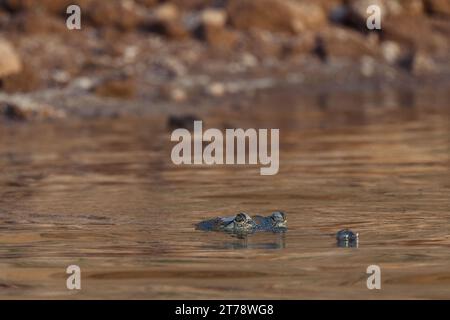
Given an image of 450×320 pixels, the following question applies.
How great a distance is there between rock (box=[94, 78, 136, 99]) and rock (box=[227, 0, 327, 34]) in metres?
5.03

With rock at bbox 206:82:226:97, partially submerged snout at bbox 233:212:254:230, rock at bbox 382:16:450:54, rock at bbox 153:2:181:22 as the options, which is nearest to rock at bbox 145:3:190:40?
rock at bbox 153:2:181:22

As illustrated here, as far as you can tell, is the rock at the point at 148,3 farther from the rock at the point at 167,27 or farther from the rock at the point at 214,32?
the rock at the point at 214,32

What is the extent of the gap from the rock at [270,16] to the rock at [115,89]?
5025 millimetres

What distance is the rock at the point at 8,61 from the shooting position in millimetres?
19234

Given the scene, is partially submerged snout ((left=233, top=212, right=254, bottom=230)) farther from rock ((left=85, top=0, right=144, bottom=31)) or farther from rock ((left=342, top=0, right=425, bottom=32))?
rock ((left=342, top=0, right=425, bottom=32))

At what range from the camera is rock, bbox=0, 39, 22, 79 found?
19.2 m

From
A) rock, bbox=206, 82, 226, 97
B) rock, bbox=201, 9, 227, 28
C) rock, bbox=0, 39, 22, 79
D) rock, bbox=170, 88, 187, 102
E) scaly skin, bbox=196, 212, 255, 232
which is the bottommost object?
scaly skin, bbox=196, 212, 255, 232

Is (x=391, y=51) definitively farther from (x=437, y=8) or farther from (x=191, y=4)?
(x=191, y=4)

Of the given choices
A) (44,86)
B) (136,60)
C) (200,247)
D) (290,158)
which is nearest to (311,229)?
(200,247)

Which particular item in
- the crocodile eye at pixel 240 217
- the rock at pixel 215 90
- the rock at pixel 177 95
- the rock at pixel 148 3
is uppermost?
the rock at pixel 148 3

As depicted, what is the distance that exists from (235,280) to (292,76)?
609 inches

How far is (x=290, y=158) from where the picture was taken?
44.2 feet

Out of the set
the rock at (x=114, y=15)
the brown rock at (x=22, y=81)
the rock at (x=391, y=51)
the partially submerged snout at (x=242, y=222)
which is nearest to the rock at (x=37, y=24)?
the rock at (x=114, y=15)

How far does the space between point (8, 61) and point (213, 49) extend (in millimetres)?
4800
